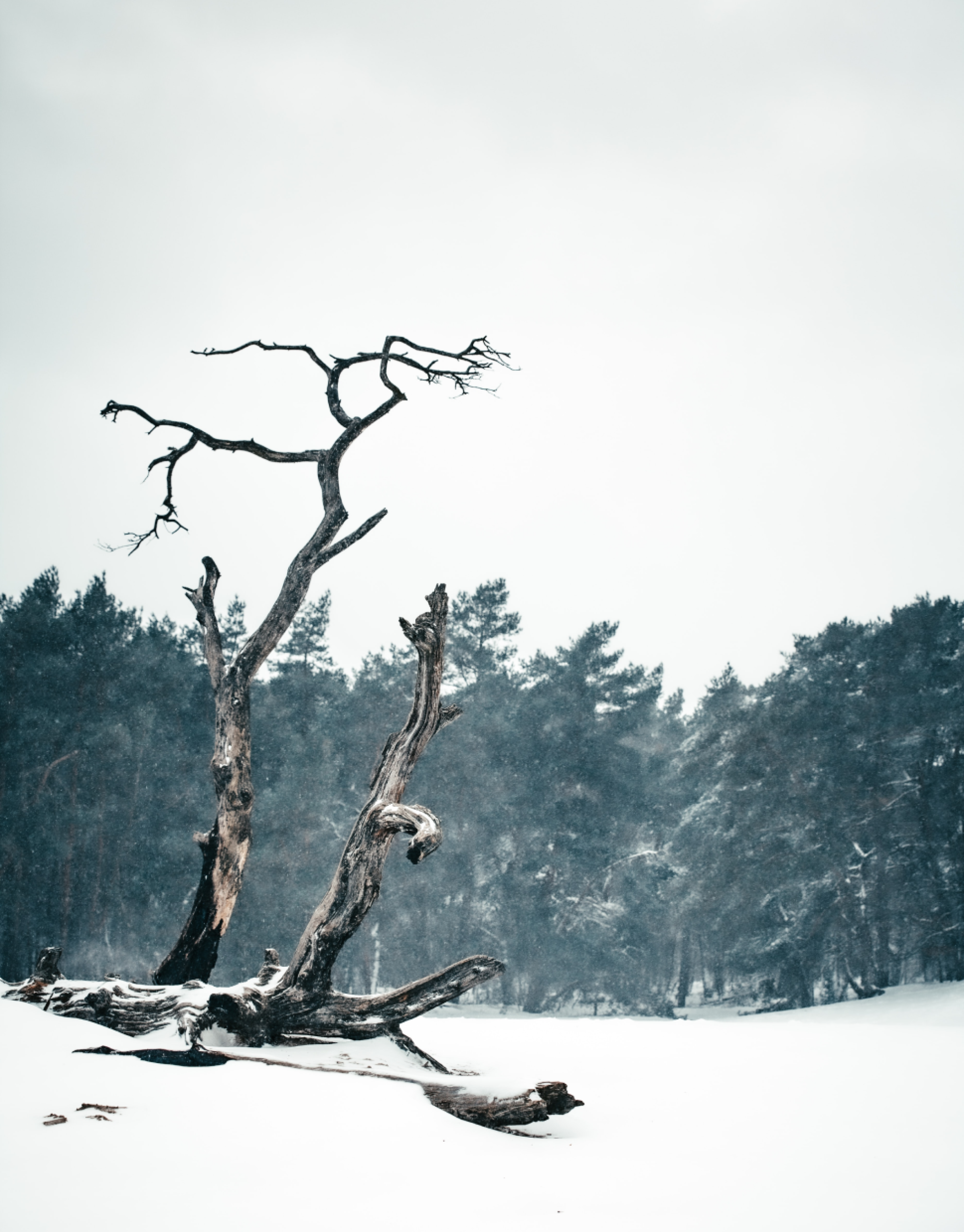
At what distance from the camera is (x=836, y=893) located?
84.7 feet

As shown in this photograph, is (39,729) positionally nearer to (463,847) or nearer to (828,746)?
(463,847)

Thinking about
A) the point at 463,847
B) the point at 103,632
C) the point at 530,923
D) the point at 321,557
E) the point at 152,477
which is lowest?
the point at 530,923

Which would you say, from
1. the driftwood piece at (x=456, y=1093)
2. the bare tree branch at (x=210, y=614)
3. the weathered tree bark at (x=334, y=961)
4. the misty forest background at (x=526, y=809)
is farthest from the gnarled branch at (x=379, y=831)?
the misty forest background at (x=526, y=809)

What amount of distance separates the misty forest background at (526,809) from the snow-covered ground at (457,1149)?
20.0 metres

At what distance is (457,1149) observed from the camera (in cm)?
485

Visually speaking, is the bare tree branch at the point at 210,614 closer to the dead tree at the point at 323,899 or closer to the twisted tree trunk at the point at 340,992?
the dead tree at the point at 323,899

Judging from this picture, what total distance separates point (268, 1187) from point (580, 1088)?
132 inches

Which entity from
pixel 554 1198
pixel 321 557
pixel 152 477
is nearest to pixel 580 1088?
pixel 554 1198

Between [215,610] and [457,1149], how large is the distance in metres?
6.22

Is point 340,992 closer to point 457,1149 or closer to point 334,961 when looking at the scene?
point 334,961

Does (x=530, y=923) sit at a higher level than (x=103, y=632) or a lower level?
lower

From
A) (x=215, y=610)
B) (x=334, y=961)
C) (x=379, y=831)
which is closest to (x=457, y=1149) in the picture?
(x=334, y=961)

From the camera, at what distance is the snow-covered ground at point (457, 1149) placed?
3.82 meters

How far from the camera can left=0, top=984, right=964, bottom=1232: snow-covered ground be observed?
382 cm
